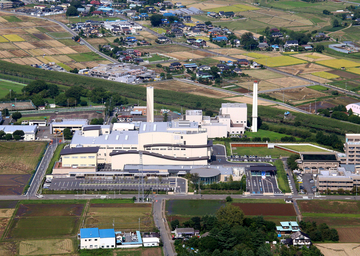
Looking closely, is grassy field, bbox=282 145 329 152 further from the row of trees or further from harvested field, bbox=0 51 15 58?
harvested field, bbox=0 51 15 58

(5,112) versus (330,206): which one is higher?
(5,112)

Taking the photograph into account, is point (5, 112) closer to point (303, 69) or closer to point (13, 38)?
point (13, 38)

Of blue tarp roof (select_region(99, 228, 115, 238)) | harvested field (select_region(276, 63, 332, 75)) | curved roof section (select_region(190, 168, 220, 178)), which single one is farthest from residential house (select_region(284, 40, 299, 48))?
blue tarp roof (select_region(99, 228, 115, 238))

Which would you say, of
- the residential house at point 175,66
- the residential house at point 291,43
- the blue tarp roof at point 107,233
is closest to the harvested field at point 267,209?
the blue tarp roof at point 107,233

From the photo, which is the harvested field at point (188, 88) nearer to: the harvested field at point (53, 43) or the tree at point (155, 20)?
the harvested field at point (53, 43)

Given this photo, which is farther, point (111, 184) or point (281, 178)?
point (281, 178)

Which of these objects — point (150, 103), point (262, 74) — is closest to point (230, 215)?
point (150, 103)
